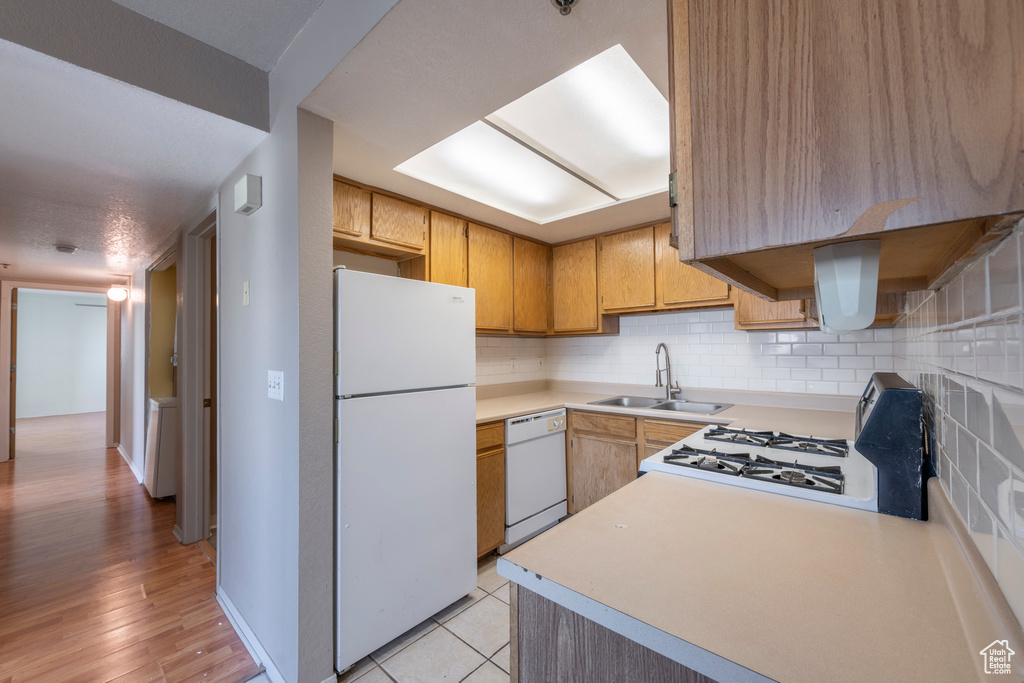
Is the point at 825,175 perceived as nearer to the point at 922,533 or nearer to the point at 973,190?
the point at 973,190

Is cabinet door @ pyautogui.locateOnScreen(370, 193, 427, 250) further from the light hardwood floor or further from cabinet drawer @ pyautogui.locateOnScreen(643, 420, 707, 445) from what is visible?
the light hardwood floor

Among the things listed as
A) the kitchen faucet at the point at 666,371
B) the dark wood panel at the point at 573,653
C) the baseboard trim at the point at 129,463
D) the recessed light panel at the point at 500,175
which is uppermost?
the recessed light panel at the point at 500,175

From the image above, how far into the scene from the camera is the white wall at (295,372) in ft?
5.00

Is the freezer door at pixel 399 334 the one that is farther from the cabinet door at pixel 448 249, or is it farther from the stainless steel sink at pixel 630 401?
the stainless steel sink at pixel 630 401

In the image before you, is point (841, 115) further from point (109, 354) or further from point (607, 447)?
point (109, 354)

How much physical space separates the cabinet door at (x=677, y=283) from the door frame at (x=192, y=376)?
2.93m

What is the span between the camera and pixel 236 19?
1421 millimetres

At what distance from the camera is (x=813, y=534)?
87 centimetres

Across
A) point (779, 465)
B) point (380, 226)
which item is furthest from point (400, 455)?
point (779, 465)

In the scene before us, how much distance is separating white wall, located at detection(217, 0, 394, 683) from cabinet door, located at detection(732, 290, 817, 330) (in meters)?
2.30

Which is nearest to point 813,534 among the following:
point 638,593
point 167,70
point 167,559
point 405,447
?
point 638,593

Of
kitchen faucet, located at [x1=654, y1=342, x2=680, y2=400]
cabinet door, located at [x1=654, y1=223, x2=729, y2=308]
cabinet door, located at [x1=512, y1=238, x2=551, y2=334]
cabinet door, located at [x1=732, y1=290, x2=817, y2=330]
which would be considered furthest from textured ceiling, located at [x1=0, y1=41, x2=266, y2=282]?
kitchen faucet, located at [x1=654, y1=342, x2=680, y2=400]

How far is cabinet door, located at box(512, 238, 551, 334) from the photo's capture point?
326 cm

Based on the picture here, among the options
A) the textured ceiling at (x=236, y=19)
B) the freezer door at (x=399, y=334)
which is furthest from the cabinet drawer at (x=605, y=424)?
the textured ceiling at (x=236, y=19)
